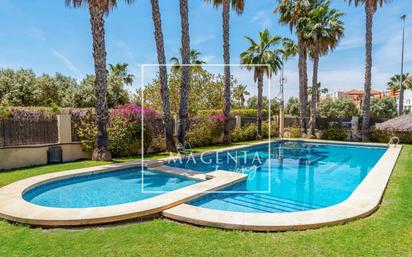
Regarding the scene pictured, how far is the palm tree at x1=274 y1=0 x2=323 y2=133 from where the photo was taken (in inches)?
895

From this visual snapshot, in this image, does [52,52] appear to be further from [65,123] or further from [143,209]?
[143,209]

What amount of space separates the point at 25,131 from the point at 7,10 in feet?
27.6

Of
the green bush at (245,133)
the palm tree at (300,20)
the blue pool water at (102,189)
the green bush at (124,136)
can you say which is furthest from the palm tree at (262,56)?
the blue pool water at (102,189)

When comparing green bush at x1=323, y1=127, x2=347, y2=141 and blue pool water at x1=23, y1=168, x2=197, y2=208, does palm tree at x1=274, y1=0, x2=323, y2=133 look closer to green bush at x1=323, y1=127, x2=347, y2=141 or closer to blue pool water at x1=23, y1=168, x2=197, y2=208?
green bush at x1=323, y1=127, x2=347, y2=141

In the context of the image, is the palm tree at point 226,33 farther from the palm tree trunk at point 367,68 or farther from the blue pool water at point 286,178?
the palm tree trunk at point 367,68

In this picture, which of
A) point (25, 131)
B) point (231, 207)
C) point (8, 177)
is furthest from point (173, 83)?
point (231, 207)

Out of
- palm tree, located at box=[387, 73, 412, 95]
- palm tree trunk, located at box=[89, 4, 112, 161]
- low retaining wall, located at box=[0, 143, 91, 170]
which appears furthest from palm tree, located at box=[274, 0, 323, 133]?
palm tree, located at box=[387, 73, 412, 95]

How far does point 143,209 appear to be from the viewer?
5.29 m

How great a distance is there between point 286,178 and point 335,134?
15.5 metres

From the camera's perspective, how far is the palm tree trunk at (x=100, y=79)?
11094 millimetres

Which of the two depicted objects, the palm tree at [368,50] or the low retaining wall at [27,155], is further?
the palm tree at [368,50]

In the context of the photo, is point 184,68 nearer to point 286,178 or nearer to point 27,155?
point 286,178

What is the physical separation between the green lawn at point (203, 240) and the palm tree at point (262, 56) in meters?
18.6

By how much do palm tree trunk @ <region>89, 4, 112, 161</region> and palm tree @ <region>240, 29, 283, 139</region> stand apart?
13.9 metres
